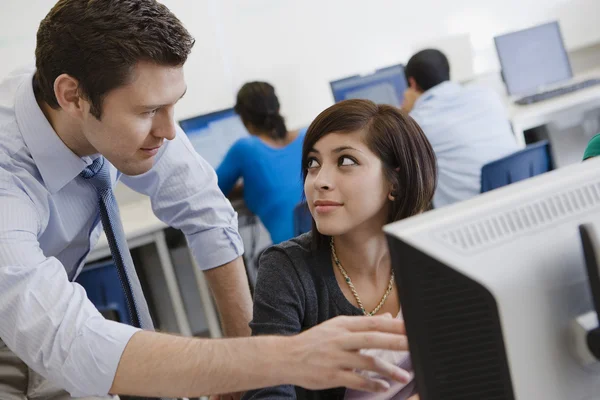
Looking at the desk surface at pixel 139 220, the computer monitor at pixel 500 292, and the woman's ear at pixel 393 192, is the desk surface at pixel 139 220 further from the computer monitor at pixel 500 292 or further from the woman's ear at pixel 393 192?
the computer monitor at pixel 500 292

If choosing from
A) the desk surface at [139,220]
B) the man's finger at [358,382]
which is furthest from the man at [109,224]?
the desk surface at [139,220]

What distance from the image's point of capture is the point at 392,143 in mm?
1376

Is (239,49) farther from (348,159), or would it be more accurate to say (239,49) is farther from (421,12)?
(348,159)

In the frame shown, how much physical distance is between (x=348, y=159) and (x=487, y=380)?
0.74 m

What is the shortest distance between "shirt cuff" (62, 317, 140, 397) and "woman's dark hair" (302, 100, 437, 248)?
0.52 meters

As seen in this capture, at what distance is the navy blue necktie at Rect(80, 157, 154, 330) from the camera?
4.53ft

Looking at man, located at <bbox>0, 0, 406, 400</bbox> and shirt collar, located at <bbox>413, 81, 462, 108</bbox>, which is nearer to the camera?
man, located at <bbox>0, 0, 406, 400</bbox>

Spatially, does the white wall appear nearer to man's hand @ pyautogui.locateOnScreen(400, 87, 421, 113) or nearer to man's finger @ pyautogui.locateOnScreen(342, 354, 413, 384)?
man's hand @ pyautogui.locateOnScreen(400, 87, 421, 113)

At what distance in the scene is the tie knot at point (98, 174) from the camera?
1354 millimetres

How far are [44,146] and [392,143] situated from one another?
65 centimetres

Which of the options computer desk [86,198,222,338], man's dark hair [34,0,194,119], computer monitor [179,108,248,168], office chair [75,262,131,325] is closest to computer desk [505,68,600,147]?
computer monitor [179,108,248,168]

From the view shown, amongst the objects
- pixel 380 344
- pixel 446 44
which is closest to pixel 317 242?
pixel 380 344

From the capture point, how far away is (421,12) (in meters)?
4.50

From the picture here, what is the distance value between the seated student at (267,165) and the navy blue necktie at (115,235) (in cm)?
160
